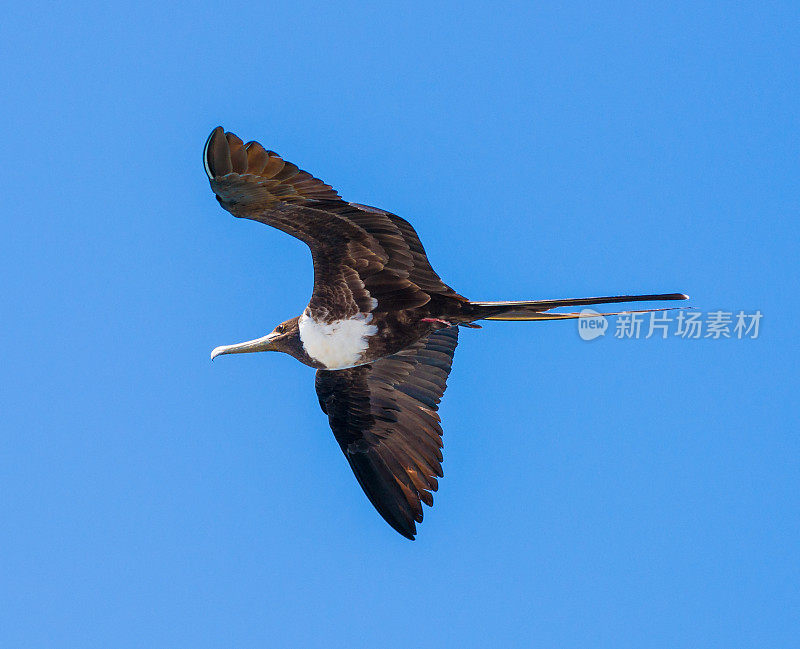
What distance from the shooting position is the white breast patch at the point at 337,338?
26.8ft

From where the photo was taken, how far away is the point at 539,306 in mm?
7523

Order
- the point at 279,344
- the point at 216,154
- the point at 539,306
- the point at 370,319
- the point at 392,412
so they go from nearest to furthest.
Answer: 1. the point at 216,154
2. the point at 539,306
3. the point at 370,319
4. the point at 279,344
5. the point at 392,412

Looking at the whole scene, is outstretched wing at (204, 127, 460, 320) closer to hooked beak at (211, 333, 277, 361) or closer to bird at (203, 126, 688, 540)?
bird at (203, 126, 688, 540)

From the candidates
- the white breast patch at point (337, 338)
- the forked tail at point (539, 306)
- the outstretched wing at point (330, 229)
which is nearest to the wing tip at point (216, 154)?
the outstretched wing at point (330, 229)

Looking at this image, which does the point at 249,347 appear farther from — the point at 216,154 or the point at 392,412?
the point at 216,154

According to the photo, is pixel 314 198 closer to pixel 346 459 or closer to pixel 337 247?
pixel 337 247

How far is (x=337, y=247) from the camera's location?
307 inches

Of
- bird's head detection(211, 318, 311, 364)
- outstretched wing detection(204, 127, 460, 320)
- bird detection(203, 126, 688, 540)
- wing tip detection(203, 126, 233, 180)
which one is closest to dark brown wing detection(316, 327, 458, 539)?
bird detection(203, 126, 688, 540)

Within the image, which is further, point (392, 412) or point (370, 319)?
point (392, 412)

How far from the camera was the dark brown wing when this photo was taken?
29.0 feet

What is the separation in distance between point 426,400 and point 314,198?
2.36m

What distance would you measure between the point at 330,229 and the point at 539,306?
149 cm

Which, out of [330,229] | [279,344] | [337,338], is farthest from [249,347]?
[330,229]

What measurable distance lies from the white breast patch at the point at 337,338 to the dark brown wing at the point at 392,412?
651mm
